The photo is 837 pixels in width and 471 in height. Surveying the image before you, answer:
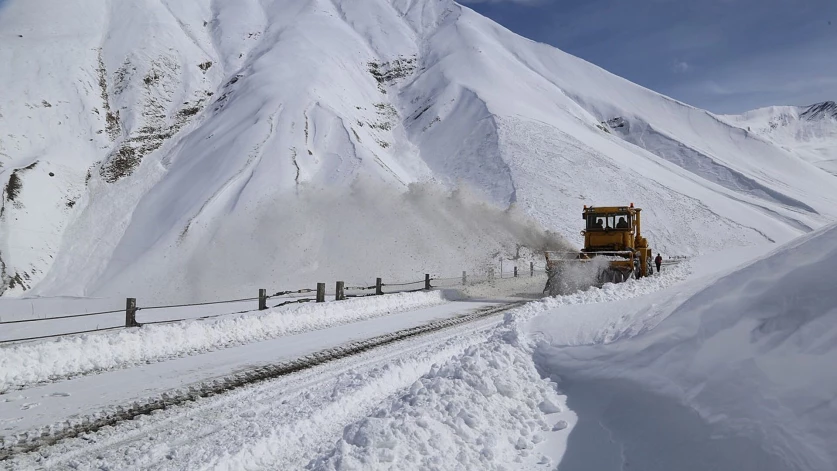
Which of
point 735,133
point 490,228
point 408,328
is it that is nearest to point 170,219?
point 490,228

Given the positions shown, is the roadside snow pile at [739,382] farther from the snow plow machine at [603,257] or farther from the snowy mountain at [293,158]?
the snowy mountain at [293,158]

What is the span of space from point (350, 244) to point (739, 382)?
31648mm

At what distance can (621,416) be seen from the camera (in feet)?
15.7

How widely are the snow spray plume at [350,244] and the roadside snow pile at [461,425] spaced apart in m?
23.3

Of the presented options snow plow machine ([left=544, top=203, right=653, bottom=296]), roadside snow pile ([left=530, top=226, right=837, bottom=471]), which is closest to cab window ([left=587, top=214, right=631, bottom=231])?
snow plow machine ([left=544, top=203, right=653, bottom=296])

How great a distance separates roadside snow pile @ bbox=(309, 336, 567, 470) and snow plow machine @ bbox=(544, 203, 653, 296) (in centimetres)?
1318

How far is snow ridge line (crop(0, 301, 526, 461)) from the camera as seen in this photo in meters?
5.45

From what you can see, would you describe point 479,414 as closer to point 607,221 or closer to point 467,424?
point 467,424

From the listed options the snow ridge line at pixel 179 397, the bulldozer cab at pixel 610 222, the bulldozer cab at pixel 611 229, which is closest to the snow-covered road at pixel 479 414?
the snow ridge line at pixel 179 397

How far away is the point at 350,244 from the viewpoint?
34625 mm

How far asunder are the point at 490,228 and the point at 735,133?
94.4m

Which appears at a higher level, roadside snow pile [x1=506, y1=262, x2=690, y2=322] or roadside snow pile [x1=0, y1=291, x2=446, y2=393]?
roadside snow pile [x1=506, y1=262, x2=690, y2=322]

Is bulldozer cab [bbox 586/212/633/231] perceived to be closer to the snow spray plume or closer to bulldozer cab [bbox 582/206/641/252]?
bulldozer cab [bbox 582/206/641/252]

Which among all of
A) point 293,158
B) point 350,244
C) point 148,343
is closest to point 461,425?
point 148,343
